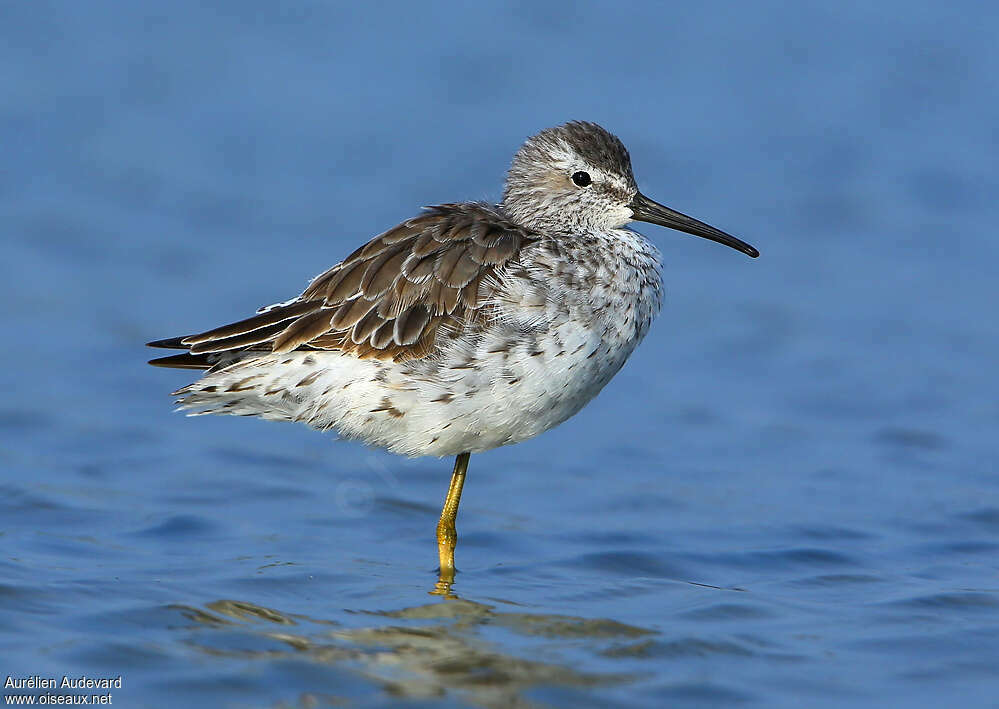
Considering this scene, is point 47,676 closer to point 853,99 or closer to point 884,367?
point 884,367

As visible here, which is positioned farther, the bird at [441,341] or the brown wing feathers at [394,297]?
the brown wing feathers at [394,297]

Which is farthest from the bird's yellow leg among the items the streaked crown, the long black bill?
the long black bill

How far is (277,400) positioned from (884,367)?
20.4 feet

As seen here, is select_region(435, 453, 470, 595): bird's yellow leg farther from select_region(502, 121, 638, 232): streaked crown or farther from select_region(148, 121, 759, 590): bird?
select_region(502, 121, 638, 232): streaked crown

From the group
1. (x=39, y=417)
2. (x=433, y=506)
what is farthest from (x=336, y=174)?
(x=433, y=506)

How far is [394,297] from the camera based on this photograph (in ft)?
27.2

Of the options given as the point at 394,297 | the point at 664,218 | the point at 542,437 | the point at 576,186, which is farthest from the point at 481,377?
the point at 542,437

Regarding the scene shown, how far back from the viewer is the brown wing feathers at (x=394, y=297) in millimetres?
8211

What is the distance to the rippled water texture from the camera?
7.26m

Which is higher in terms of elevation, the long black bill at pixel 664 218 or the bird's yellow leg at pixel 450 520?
the long black bill at pixel 664 218

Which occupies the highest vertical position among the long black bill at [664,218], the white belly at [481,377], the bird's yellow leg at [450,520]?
the long black bill at [664,218]

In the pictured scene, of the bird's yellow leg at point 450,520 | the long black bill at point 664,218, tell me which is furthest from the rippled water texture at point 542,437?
the long black bill at point 664,218

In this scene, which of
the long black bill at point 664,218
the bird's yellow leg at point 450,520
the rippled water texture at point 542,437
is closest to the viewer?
the rippled water texture at point 542,437

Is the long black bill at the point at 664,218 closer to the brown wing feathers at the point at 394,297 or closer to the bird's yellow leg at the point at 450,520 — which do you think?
the brown wing feathers at the point at 394,297
